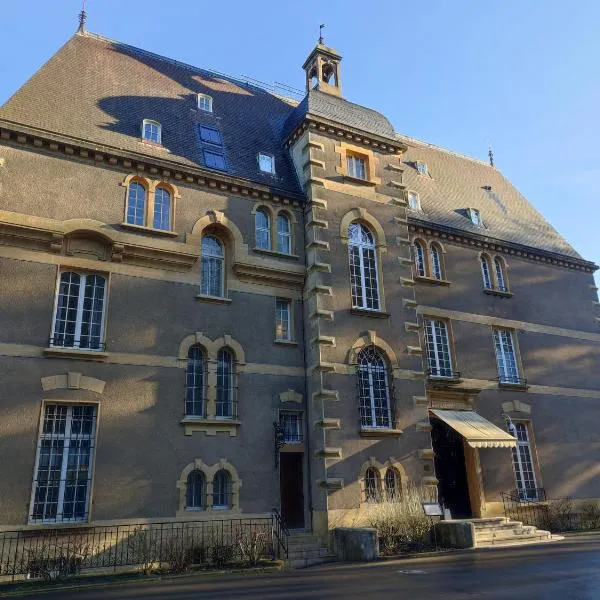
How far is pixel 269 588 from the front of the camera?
446 inches

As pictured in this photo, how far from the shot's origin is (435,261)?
2373cm

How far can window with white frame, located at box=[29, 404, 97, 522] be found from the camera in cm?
1411

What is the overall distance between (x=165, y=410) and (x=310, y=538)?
18.5 ft

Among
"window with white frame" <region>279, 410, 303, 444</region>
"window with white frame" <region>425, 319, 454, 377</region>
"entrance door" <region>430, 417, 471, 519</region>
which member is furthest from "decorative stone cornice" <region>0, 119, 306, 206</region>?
"entrance door" <region>430, 417, 471, 519</region>

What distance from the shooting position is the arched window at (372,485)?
1747 cm

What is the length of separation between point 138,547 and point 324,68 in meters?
20.1

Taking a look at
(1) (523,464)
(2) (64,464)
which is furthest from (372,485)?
(2) (64,464)

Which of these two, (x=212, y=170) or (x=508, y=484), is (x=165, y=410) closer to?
(x=212, y=170)

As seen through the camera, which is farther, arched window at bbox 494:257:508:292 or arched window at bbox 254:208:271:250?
arched window at bbox 494:257:508:292

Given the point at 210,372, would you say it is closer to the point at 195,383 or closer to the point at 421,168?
the point at 195,383

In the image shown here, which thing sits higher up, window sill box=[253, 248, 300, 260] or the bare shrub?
window sill box=[253, 248, 300, 260]

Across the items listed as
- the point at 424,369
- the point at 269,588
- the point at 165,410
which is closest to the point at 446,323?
the point at 424,369

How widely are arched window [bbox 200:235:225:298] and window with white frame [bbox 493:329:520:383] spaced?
1217 cm

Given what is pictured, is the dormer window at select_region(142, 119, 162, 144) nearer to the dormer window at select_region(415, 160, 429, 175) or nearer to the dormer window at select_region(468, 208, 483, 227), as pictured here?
the dormer window at select_region(415, 160, 429, 175)
